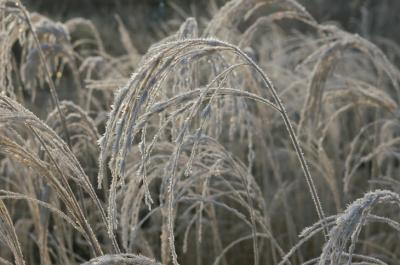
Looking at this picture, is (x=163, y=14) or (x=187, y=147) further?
(x=163, y=14)

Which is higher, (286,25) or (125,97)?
(125,97)

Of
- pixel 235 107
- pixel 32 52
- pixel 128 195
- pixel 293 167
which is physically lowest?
pixel 293 167

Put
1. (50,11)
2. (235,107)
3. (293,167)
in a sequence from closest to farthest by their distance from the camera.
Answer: (235,107), (293,167), (50,11)

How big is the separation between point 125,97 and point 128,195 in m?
0.80

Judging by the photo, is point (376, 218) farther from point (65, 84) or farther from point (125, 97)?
point (65, 84)

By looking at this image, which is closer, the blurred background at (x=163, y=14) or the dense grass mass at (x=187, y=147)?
the dense grass mass at (x=187, y=147)

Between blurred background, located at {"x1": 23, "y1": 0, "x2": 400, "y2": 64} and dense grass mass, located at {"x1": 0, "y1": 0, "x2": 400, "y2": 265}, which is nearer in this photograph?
dense grass mass, located at {"x1": 0, "y1": 0, "x2": 400, "y2": 265}

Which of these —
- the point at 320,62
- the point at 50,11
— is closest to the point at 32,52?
the point at 320,62

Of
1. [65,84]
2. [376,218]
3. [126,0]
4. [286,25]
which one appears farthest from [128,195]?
[126,0]

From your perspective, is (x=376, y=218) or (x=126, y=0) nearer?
(x=376, y=218)

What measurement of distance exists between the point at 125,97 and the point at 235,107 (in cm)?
90

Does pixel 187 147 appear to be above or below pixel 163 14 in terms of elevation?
above

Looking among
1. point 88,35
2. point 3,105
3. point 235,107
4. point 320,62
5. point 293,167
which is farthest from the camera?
point 88,35

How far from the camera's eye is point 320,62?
198cm
